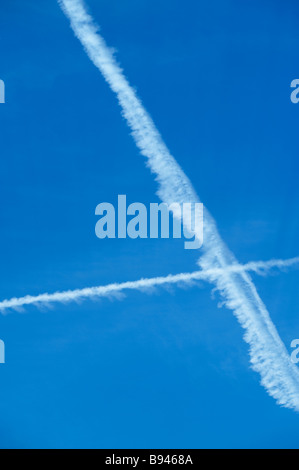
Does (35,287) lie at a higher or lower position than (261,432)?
higher

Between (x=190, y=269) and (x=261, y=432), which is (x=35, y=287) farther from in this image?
(x=261, y=432)

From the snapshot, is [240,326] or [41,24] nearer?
[41,24]
